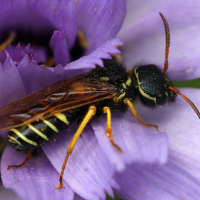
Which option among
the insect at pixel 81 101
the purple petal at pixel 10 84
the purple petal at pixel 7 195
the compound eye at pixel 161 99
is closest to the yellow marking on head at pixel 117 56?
the insect at pixel 81 101

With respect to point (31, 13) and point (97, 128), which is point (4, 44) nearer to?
point (31, 13)

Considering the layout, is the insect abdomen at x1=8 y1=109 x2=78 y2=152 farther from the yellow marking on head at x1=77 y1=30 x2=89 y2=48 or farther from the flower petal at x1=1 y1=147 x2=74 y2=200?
the yellow marking on head at x1=77 y1=30 x2=89 y2=48

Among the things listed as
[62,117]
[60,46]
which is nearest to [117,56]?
[60,46]

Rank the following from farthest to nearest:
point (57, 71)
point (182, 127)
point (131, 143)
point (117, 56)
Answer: point (117, 56)
point (182, 127)
point (57, 71)
point (131, 143)

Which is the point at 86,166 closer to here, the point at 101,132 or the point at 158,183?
the point at 101,132

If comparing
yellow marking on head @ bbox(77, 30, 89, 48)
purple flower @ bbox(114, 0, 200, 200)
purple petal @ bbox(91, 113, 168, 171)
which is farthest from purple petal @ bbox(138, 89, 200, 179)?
yellow marking on head @ bbox(77, 30, 89, 48)

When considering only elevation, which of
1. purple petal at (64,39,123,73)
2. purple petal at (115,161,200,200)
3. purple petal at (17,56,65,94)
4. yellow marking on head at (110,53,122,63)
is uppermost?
purple petal at (64,39,123,73)
